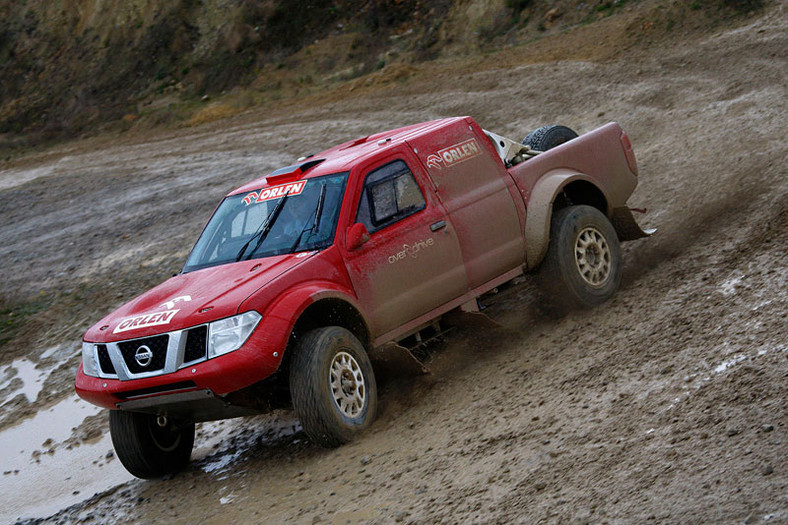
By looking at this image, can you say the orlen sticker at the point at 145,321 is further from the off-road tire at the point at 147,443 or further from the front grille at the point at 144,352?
the off-road tire at the point at 147,443

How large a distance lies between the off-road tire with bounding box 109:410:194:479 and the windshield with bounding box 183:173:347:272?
3.93 feet

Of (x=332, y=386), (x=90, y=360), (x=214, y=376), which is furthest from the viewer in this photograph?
(x=90, y=360)

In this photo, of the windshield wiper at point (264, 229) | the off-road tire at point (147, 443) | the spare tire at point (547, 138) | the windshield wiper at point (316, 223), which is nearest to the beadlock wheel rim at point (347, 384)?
the windshield wiper at point (316, 223)

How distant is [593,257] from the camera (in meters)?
8.02

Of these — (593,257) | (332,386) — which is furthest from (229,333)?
(593,257)

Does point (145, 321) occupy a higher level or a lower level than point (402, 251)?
higher

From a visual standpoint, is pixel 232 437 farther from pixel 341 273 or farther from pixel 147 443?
pixel 341 273

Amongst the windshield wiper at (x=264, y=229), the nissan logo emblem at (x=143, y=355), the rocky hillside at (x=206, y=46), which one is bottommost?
the nissan logo emblem at (x=143, y=355)

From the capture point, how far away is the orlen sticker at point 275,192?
7.06m

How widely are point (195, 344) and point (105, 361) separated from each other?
2.67ft

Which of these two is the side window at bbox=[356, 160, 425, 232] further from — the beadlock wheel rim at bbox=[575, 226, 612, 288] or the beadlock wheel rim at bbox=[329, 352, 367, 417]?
the beadlock wheel rim at bbox=[575, 226, 612, 288]

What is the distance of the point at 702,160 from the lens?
11.6 meters

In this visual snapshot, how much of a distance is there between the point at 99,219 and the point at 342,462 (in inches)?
478

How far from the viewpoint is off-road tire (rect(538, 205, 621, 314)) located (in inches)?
304
